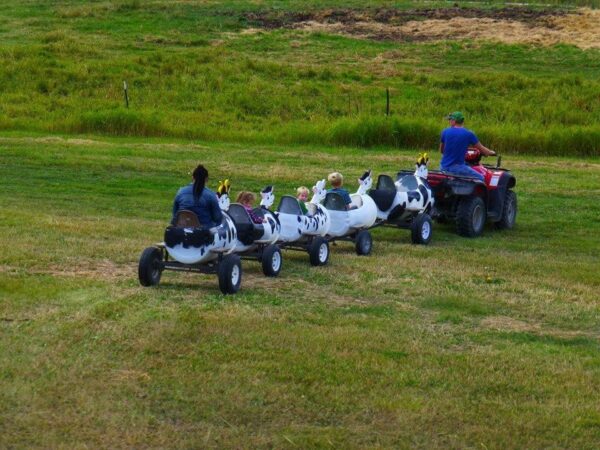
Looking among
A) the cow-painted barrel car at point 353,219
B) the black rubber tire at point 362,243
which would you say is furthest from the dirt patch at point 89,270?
the black rubber tire at point 362,243

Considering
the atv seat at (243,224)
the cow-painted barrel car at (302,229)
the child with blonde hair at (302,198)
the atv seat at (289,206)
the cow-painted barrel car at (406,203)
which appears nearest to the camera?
the atv seat at (243,224)

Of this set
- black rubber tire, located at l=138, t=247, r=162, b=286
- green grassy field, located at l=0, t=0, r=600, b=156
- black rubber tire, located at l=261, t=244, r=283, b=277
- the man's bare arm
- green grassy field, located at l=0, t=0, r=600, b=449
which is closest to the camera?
green grassy field, located at l=0, t=0, r=600, b=449

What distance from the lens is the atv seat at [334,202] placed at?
16.5 m

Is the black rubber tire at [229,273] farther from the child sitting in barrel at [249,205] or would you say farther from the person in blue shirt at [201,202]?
the child sitting in barrel at [249,205]

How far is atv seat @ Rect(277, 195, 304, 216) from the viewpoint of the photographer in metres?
15.3

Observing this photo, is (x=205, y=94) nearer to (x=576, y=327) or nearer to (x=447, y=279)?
(x=447, y=279)

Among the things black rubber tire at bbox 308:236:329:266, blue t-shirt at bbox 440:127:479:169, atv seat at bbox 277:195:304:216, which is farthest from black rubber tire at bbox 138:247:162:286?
blue t-shirt at bbox 440:127:479:169

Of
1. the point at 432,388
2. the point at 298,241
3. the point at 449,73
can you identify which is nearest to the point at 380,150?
the point at 449,73

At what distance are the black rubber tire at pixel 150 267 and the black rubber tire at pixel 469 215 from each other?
271 inches

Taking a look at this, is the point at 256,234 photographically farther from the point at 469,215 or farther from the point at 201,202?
the point at 469,215

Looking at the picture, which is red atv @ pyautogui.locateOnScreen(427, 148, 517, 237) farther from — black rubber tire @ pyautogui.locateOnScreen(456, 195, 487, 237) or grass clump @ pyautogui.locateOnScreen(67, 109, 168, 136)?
grass clump @ pyautogui.locateOnScreen(67, 109, 168, 136)

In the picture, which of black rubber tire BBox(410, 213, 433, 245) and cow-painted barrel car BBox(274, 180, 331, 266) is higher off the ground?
cow-painted barrel car BBox(274, 180, 331, 266)

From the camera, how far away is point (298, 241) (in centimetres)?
1555

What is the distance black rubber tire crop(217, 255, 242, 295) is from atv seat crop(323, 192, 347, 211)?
135 inches
